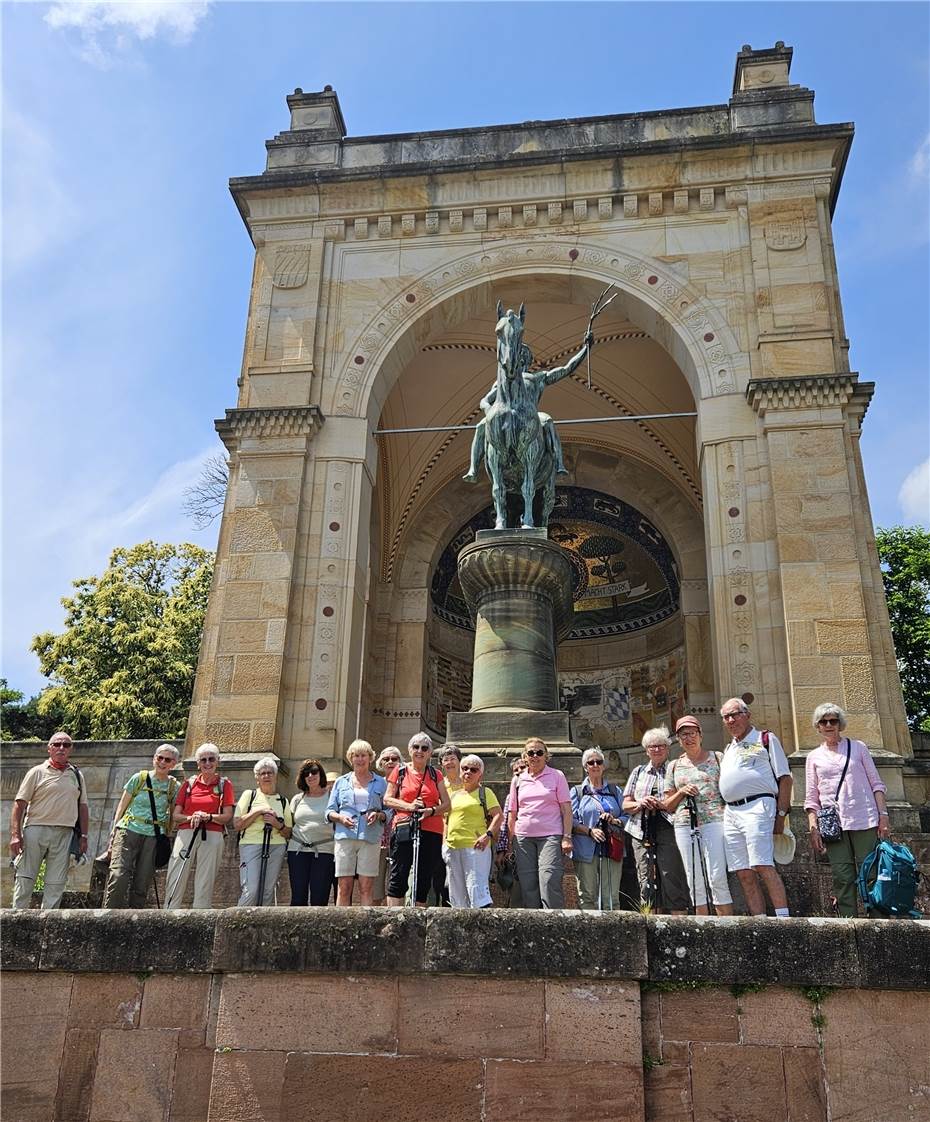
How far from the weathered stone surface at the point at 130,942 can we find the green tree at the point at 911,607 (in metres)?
19.4

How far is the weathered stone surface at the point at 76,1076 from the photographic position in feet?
13.3

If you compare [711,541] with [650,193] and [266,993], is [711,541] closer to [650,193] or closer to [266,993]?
[650,193]

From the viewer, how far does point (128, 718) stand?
20203mm

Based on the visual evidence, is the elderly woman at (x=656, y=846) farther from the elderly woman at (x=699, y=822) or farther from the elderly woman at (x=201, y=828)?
the elderly woman at (x=201, y=828)

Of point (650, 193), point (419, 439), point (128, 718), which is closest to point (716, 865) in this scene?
point (650, 193)

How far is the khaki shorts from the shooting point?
251 inches

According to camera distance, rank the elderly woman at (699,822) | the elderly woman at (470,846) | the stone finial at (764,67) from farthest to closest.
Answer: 1. the stone finial at (764,67)
2. the elderly woman at (470,846)
3. the elderly woman at (699,822)

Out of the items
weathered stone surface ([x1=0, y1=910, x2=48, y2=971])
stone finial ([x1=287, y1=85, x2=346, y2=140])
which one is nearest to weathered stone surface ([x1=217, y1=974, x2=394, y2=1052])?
weathered stone surface ([x1=0, y1=910, x2=48, y2=971])

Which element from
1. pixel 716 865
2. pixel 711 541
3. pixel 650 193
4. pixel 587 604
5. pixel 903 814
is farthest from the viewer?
pixel 587 604

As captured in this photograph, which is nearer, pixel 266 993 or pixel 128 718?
pixel 266 993

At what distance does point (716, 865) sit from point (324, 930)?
2591 mm

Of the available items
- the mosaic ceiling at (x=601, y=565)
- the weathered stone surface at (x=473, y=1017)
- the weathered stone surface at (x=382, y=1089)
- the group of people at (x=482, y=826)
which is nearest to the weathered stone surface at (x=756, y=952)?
the weathered stone surface at (x=473, y=1017)

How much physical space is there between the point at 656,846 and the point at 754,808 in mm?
793

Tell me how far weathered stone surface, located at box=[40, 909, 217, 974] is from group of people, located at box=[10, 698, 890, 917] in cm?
213
